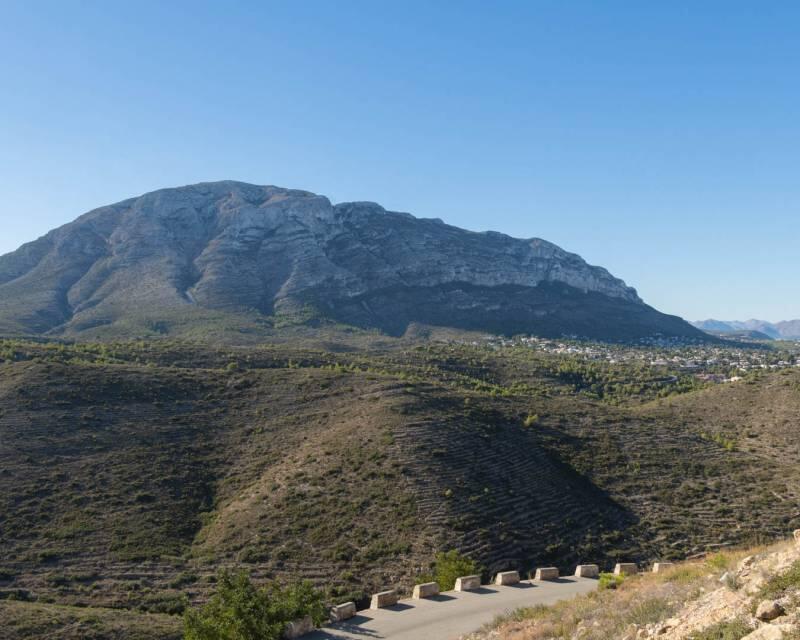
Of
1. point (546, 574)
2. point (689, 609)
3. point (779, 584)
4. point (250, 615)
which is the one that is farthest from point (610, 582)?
point (250, 615)

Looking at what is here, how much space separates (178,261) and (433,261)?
253 ft

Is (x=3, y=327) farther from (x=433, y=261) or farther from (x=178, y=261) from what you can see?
(x=433, y=261)

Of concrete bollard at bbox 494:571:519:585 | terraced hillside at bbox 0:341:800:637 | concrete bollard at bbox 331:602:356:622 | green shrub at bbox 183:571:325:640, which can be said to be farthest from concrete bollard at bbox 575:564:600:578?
green shrub at bbox 183:571:325:640

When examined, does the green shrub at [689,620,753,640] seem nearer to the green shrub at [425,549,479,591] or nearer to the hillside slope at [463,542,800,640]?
the hillside slope at [463,542,800,640]

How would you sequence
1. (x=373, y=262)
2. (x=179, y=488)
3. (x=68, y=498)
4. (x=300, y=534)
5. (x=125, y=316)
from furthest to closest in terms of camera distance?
(x=373, y=262), (x=125, y=316), (x=179, y=488), (x=68, y=498), (x=300, y=534)

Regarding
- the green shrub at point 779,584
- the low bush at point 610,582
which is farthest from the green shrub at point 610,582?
the green shrub at point 779,584

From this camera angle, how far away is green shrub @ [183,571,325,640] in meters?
14.7

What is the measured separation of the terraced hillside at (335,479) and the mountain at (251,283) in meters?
75.1

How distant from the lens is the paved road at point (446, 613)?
49.7 ft

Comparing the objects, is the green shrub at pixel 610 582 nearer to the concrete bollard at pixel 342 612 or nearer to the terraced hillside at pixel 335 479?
the concrete bollard at pixel 342 612

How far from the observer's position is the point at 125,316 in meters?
126

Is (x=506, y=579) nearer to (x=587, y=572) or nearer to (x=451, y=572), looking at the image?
(x=451, y=572)

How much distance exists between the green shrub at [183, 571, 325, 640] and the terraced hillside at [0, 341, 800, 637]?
9075 mm

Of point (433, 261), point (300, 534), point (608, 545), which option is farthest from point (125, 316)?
point (608, 545)
